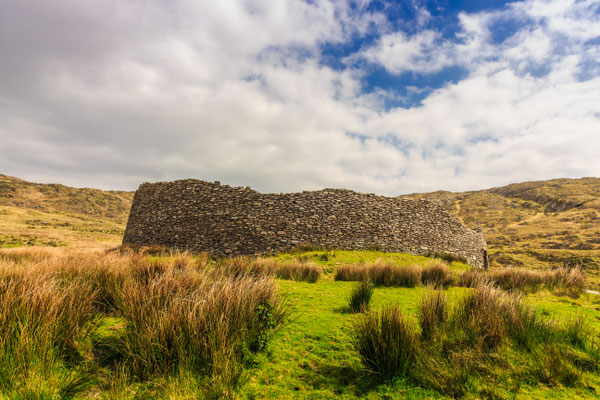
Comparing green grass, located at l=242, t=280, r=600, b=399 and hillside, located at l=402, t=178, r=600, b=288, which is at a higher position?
hillside, located at l=402, t=178, r=600, b=288

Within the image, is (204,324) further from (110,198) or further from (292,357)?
(110,198)

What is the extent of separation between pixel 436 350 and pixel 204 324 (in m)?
2.59

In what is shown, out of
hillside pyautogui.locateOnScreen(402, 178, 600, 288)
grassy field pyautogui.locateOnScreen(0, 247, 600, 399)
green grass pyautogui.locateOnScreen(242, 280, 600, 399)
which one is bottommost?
green grass pyautogui.locateOnScreen(242, 280, 600, 399)

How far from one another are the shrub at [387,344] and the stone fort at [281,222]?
1243cm

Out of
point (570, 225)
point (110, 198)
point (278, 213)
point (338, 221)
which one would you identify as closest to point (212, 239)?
point (278, 213)

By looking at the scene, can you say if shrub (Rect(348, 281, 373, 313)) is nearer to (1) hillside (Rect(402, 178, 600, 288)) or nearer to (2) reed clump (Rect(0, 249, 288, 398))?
(2) reed clump (Rect(0, 249, 288, 398))

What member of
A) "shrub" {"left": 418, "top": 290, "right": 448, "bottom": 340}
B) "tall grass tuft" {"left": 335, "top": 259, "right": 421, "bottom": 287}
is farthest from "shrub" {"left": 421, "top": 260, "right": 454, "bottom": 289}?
"shrub" {"left": 418, "top": 290, "right": 448, "bottom": 340}

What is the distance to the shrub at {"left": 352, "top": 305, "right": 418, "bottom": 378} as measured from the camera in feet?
9.04

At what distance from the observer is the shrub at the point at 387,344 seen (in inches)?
108

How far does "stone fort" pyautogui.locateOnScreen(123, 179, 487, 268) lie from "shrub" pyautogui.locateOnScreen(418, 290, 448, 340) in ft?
39.0

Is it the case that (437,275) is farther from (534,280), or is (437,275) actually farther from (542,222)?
(542,222)

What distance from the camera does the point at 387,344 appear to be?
2.83 metres

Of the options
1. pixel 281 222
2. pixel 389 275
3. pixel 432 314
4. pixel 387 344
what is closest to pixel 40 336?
pixel 387 344

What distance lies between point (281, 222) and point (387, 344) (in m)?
13.2
